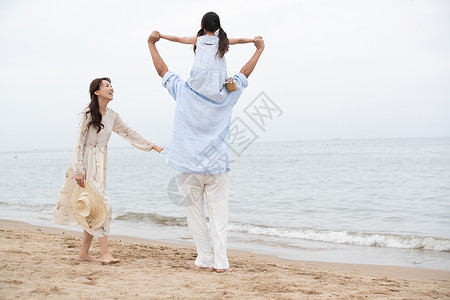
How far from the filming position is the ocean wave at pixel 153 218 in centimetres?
1022

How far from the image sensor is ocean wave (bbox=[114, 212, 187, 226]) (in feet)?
33.5

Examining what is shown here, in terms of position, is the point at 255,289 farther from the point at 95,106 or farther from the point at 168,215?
the point at 168,215

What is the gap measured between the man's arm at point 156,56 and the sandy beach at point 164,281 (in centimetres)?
183

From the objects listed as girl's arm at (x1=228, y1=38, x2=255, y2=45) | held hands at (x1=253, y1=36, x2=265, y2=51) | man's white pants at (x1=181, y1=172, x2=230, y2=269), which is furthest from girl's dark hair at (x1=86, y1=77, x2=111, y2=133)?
held hands at (x1=253, y1=36, x2=265, y2=51)

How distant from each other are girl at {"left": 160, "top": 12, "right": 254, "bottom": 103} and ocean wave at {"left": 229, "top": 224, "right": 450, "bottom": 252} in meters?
5.07

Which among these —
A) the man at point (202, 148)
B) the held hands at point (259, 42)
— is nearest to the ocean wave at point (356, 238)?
the man at point (202, 148)

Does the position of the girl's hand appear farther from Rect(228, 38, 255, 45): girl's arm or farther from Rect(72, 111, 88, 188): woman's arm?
Rect(228, 38, 255, 45): girl's arm

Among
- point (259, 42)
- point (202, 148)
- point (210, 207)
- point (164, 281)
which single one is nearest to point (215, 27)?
point (259, 42)

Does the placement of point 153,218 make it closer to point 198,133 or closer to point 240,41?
point 198,133

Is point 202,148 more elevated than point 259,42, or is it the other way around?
point 259,42

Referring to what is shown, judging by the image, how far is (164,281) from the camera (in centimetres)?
373

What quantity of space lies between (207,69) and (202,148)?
0.68m

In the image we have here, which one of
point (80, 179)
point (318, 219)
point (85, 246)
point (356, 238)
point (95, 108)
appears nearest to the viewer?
point (80, 179)

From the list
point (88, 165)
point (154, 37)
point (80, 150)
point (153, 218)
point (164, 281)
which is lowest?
point (164, 281)
